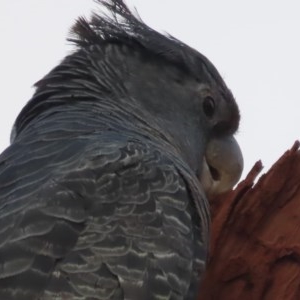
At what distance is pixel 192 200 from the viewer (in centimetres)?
639

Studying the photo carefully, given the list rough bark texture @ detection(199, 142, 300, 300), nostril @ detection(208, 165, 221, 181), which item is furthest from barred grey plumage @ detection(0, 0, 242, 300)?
rough bark texture @ detection(199, 142, 300, 300)

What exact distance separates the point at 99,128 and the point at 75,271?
4.13ft

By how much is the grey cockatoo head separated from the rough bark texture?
691 millimetres

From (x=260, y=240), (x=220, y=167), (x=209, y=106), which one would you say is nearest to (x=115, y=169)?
(x=260, y=240)

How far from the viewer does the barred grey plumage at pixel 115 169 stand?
18.4 ft

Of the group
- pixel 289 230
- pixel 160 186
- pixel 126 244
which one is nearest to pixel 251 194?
pixel 289 230

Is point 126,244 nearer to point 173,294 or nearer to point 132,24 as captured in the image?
point 173,294

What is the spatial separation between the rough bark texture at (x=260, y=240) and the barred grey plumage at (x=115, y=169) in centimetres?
26

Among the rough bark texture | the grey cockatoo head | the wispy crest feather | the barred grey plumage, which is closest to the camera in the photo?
the barred grey plumage

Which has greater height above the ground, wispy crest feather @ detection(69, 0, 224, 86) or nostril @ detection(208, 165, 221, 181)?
wispy crest feather @ detection(69, 0, 224, 86)

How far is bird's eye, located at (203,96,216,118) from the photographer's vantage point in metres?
7.69

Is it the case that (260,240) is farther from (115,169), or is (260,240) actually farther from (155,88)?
(155,88)

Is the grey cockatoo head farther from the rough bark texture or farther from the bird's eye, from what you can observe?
the rough bark texture

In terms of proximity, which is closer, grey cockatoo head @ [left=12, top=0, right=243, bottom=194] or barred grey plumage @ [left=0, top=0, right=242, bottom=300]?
barred grey plumage @ [left=0, top=0, right=242, bottom=300]
